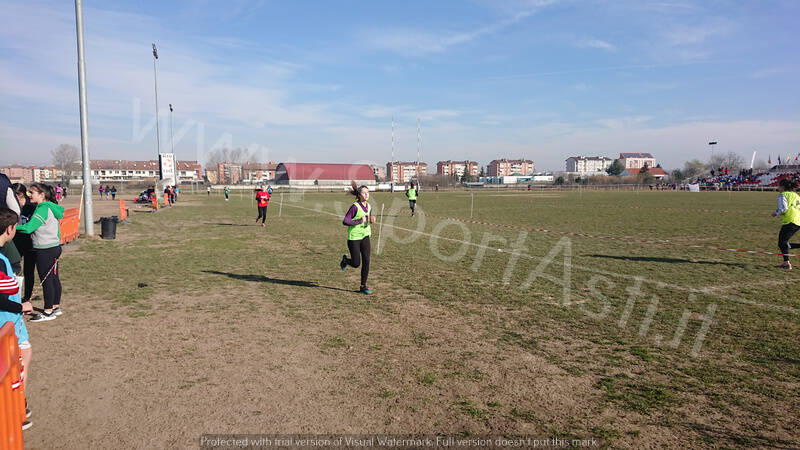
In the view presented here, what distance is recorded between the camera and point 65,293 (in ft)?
27.2

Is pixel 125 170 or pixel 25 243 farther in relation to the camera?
pixel 125 170

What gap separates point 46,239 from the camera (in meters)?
6.51

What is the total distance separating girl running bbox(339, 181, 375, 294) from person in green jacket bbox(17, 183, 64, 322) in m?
4.31

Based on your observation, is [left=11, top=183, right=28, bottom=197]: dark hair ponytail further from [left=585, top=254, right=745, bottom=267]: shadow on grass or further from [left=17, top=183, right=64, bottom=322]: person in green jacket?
[left=585, top=254, right=745, bottom=267]: shadow on grass

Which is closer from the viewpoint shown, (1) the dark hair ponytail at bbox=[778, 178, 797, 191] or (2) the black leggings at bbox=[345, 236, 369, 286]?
(2) the black leggings at bbox=[345, 236, 369, 286]

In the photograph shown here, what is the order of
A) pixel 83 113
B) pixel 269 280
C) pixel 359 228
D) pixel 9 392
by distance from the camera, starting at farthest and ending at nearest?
pixel 83 113
pixel 269 280
pixel 359 228
pixel 9 392

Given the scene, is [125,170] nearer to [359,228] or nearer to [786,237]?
[359,228]

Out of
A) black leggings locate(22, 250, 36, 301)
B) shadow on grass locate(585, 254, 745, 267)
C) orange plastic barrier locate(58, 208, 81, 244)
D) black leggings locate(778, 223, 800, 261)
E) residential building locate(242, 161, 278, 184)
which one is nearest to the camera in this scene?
black leggings locate(22, 250, 36, 301)

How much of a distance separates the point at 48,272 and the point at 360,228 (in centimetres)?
474

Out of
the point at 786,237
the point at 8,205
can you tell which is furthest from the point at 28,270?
the point at 786,237

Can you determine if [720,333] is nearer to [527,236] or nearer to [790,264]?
[790,264]

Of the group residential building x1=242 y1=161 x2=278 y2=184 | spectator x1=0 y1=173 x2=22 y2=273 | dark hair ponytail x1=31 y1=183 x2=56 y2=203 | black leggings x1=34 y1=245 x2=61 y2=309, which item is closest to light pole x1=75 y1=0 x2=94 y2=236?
spectator x1=0 y1=173 x2=22 y2=273

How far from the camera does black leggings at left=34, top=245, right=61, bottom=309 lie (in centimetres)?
647

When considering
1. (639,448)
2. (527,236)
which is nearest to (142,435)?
(639,448)
